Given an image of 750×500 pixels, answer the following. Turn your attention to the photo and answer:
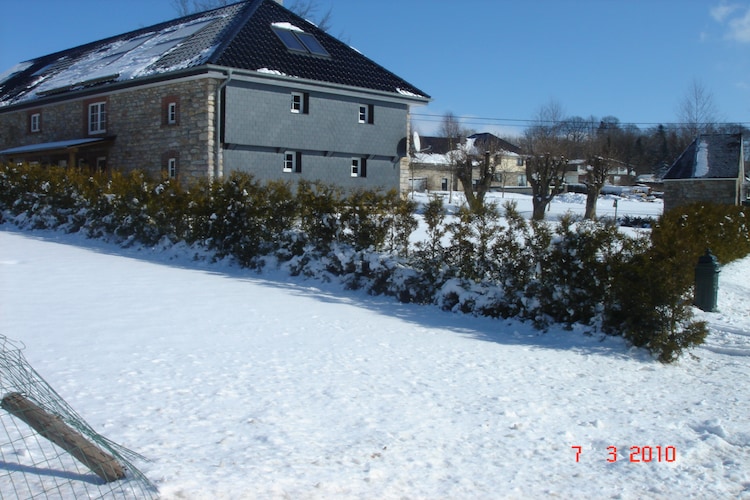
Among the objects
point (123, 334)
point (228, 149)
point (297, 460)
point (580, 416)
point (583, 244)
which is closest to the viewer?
point (297, 460)

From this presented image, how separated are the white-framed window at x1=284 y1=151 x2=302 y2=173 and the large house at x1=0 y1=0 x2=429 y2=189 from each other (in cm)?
5

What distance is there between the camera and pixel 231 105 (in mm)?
24094

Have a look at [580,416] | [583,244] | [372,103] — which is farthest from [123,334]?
[372,103]

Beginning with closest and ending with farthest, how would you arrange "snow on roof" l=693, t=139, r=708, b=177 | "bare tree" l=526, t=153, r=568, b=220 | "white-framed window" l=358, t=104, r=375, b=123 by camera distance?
"white-framed window" l=358, t=104, r=375, b=123 → "bare tree" l=526, t=153, r=568, b=220 → "snow on roof" l=693, t=139, r=708, b=177

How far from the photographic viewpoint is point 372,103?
28.3 metres

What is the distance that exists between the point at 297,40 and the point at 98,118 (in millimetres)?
9291

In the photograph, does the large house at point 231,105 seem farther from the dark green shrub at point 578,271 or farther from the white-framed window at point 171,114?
the dark green shrub at point 578,271

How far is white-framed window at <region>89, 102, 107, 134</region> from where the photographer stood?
91.7 ft

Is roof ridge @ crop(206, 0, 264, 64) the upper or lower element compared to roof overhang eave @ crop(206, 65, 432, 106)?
upper

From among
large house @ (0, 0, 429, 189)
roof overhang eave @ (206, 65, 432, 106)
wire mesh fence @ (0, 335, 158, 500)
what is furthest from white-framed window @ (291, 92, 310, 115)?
wire mesh fence @ (0, 335, 158, 500)

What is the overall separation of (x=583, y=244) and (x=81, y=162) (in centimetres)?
2646

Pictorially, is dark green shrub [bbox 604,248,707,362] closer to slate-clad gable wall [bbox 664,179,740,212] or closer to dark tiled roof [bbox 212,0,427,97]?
dark tiled roof [bbox 212,0,427,97]

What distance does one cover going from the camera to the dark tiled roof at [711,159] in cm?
3746

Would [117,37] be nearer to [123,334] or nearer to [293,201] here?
[293,201]
